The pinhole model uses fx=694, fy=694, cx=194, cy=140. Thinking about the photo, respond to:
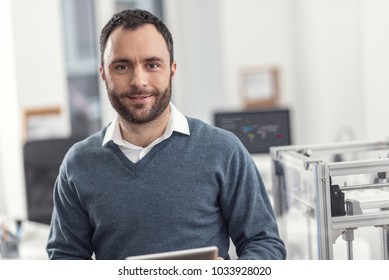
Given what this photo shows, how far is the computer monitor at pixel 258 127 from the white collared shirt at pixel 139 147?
36 cm

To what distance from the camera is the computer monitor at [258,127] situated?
1.99m

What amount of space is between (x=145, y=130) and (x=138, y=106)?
0.08 m

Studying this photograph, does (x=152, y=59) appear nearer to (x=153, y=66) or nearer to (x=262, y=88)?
(x=153, y=66)

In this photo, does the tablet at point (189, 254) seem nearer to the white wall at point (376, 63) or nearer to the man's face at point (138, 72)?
the man's face at point (138, 72)

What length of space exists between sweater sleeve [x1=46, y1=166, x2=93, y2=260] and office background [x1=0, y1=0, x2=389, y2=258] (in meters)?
2.80

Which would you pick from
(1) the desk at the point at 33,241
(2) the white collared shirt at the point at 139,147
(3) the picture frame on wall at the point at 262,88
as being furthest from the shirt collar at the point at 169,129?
(3) the picture frame on wall at the point at 262,88

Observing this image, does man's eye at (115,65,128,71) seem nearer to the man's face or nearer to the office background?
the man's face

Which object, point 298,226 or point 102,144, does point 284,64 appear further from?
point 102,144

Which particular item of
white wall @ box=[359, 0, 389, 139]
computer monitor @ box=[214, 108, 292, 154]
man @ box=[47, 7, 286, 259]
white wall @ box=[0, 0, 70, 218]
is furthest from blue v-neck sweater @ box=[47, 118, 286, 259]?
white wall @ box=[0, 0, 70, 218]

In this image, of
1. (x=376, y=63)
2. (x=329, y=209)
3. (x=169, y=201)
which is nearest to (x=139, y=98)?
(x=169, y=201)

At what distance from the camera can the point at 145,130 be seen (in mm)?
1639

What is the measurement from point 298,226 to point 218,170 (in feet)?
1.71

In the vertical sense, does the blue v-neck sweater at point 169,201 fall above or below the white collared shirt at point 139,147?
below

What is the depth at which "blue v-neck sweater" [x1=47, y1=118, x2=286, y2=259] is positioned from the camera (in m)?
1.58
